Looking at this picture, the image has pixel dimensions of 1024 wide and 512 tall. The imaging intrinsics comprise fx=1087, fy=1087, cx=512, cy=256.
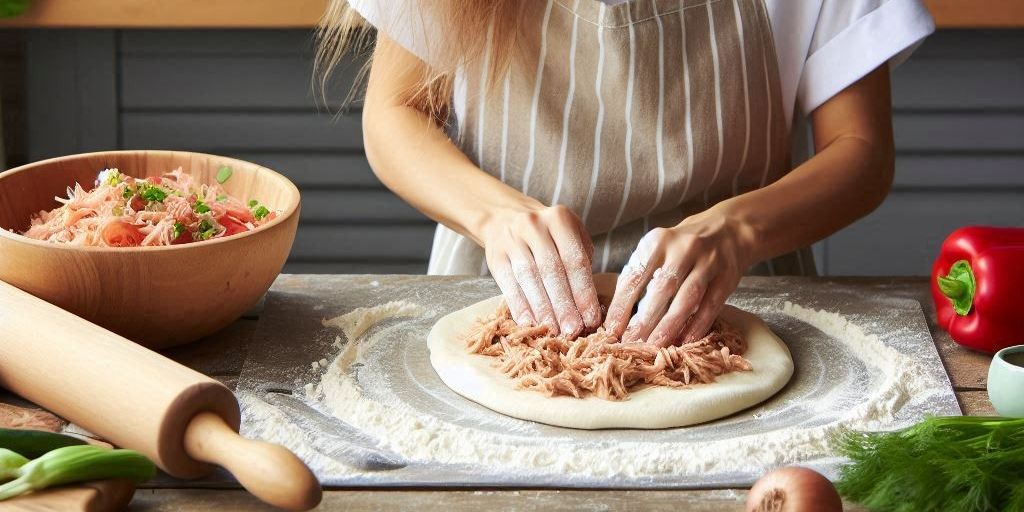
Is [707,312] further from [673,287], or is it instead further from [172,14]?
[172,14]

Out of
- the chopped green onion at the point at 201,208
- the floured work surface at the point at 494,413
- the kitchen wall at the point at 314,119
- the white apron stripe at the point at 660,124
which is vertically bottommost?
the kitchen wall at the point at 314,119

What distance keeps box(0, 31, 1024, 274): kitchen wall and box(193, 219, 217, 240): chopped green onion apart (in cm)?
199

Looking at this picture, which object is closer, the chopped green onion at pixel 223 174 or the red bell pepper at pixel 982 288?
the red bell pepper at pixel 982 288

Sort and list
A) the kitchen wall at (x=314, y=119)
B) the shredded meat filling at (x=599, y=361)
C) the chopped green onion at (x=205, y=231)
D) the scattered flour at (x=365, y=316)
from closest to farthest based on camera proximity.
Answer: the shredded meat filling at (x=599, y=361) → the chopped green onion at (x=205, y=231) → the scattered flour at (x=365, y=316) → the kitchen wall at (x=314, y=119)

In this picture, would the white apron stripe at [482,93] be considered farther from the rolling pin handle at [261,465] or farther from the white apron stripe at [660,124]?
the rolling pin handle at [261,465]

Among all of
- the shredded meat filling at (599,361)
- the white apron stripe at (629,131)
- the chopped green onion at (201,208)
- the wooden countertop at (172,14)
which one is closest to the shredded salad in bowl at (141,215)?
the chopped green onion at (201,208)

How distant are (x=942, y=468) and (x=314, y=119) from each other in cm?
266

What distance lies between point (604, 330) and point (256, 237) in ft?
1.51

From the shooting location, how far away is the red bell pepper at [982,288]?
1449mm

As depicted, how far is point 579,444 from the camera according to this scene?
1205mm

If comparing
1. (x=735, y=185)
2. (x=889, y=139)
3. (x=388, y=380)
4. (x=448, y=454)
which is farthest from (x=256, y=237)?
(x=889, y=139)

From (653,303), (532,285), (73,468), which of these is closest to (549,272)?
(532,285)

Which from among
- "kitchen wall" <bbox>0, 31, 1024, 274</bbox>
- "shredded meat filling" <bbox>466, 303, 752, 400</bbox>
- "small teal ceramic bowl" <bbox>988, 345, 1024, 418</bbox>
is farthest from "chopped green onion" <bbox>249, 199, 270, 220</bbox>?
"kitchen wall" <bbox>0, 31, 1024, 274</bbox>

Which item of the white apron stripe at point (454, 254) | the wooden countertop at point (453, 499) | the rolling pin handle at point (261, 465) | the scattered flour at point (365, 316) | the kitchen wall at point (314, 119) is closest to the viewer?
the rolling pin handle at point (261, 465)
